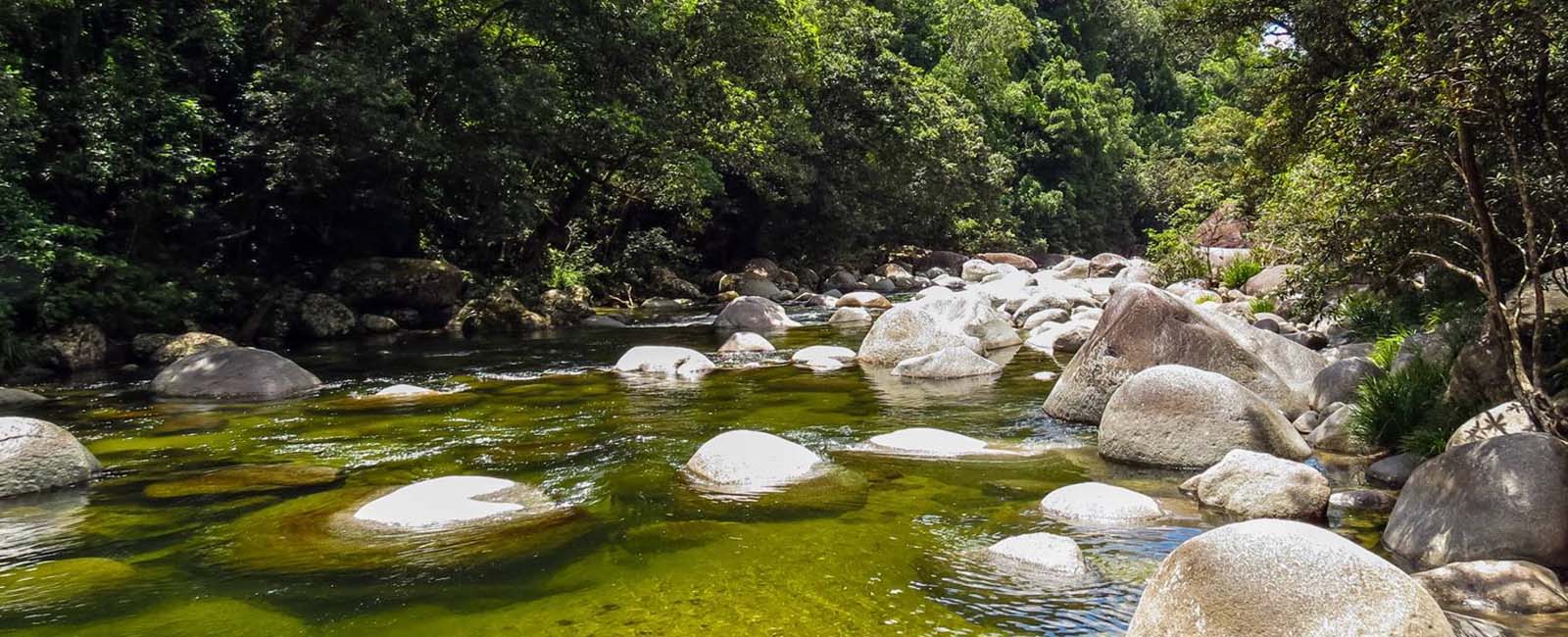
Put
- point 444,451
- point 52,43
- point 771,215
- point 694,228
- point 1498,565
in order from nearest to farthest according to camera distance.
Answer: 1. point 1498,565
2. point 444,451
3. point 52,43
4. point 694,228
5. point 771,215

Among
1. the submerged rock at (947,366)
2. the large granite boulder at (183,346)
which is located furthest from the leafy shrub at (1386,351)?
the large granite boulder at (183,346)

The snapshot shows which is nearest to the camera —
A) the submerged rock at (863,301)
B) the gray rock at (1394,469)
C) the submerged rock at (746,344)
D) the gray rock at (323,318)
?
the gray rock at (1394,469)

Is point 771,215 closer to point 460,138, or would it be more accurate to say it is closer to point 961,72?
point 460,138

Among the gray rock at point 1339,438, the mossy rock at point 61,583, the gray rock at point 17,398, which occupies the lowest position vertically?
the mossy rock at point 61,583

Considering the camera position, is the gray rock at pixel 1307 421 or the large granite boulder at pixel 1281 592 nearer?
the large granite boulder at pixel 1281 592

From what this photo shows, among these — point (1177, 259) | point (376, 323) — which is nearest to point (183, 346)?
point (376, 323)

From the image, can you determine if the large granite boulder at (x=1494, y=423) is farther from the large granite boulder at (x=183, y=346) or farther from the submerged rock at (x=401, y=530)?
the large granite boulder at (x=183, y=346)

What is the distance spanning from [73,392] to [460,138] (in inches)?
377

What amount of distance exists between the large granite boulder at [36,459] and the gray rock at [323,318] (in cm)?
1231

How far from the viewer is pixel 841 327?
20.3 m

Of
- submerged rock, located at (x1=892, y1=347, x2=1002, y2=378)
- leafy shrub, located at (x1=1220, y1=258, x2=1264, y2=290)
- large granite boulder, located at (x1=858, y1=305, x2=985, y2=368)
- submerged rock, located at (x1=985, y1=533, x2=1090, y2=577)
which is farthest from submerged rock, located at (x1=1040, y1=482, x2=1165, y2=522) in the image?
leafy shrub, located at (x1=1220, y1=258, x2=1264, y2=290)

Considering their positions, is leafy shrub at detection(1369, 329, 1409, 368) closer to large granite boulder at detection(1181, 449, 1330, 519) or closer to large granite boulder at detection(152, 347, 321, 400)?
large granite boulder at detection(1181, 449, 1330, 519)

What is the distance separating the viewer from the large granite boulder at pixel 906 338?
46.1 feet

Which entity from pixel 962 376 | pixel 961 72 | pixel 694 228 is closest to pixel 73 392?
pixel 962 376
